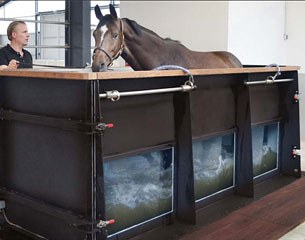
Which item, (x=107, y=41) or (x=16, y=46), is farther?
(x=16, y=46)

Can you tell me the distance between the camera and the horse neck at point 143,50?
303cm

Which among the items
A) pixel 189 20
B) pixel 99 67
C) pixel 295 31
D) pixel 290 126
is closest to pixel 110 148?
pixel 99 67

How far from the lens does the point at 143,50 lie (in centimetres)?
310

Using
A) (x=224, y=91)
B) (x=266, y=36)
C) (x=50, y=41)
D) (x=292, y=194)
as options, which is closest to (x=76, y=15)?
(x=266, y=36)

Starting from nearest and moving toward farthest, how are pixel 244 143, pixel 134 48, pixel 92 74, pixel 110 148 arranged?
1. pixel 92 74
2. pixel 110 148
3. pixel 134 48
4. pixel 244 143

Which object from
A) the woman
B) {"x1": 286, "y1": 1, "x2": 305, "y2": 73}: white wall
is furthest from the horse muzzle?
{"x1": 286, "y1": 1, "x2": 305, "y2": 73}: white wall

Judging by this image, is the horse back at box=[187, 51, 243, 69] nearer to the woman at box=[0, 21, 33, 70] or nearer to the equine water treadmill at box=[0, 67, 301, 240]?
the equine water treadmill at box=[0, 67, 301, 240]

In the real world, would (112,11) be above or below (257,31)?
below

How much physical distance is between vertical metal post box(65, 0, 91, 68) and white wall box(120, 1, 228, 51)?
99 cm

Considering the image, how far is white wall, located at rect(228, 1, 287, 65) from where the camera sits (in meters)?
5.45

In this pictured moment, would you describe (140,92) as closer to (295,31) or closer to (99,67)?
(99,67)

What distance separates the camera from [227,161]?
319 centimetres

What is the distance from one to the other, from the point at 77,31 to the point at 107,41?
118 inches

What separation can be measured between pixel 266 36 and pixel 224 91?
10.4ft
